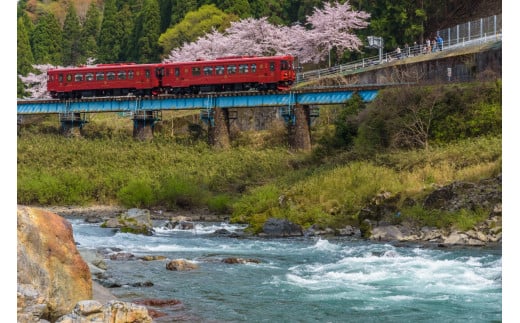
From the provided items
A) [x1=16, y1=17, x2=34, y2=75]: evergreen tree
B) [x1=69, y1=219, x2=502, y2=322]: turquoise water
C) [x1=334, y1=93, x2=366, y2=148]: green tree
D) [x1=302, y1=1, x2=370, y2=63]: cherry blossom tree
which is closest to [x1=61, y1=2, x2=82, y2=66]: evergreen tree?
[x1=16, y1=17, x2=34, y2=75]: evergreen tree

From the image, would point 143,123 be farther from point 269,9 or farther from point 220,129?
point 269,9

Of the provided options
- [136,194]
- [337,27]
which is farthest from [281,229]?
[337,27]

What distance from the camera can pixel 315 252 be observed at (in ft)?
72.0

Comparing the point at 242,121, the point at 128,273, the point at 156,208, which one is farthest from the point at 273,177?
the point at 128,273

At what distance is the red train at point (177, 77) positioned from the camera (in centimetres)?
4684

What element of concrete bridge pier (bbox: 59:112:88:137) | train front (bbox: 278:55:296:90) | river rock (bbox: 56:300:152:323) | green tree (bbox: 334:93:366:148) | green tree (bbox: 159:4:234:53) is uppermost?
green tree (bbox: 159:4:234:53)

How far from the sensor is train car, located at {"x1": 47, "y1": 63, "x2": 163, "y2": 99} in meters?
50.8

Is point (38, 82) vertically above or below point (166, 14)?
below

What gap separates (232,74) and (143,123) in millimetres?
7405

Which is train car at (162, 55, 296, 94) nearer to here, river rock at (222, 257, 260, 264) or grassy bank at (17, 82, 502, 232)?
grassy bank at (17, 82, 502, 232)

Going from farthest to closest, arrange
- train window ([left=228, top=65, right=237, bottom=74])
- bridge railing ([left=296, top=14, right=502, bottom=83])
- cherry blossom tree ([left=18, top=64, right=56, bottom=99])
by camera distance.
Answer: cherry blossom tree ([left=18, top=64, right=56, bottom=99]) → train window ([left=228, top=65, right=237, bottom=74]) → bridge railing ([left=296, top=14, right=502, bottom=83])

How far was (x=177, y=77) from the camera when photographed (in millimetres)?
49656

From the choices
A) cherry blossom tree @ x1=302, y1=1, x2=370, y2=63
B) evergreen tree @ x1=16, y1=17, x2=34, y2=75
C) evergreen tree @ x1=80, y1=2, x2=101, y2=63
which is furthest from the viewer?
A: evergreen tree @ x1=80, y1=2, x2=101, y2=63

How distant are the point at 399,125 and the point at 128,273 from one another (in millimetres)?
17250
